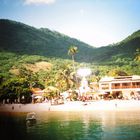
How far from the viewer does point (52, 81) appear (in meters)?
51.5

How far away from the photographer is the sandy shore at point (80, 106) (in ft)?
112

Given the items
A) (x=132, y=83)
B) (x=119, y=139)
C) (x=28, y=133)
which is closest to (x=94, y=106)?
(x=132, y=83)

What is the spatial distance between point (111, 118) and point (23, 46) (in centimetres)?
3312

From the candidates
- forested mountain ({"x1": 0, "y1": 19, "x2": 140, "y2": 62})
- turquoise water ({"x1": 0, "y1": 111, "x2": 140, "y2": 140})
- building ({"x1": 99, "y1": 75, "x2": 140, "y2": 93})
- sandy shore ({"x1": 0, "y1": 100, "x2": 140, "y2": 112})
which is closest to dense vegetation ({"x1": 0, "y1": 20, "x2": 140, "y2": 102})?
forested mountain ({"x1": 0, "y1": 19, "x2": 140, "y2": 62})

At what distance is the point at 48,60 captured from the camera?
6253cm

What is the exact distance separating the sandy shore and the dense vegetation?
1716 millimetres

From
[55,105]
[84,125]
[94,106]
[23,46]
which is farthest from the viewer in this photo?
[23,46]

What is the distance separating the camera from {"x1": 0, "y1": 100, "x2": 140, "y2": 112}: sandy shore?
Result: 34.0 metres

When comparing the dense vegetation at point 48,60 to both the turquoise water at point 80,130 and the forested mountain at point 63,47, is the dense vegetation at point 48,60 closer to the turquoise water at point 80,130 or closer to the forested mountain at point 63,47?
the forested mountain at point 63,47

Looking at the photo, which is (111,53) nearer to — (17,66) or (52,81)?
(52,81)

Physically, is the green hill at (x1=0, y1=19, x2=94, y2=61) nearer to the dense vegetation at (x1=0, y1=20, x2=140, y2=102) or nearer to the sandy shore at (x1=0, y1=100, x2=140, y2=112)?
the dense vegetation at (x1=0, y1=20, x2=140, y2=102)

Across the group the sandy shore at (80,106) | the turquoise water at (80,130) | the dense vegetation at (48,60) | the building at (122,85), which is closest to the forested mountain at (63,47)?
the dense vegetation at (48,60)

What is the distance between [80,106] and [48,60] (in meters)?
27.6

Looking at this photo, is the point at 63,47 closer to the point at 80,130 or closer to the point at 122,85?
the point at 122,85
